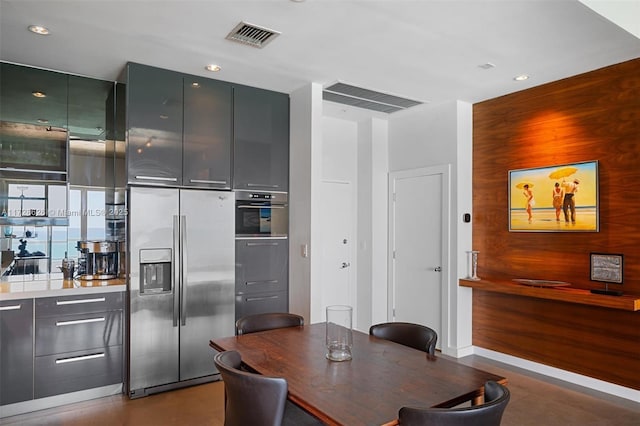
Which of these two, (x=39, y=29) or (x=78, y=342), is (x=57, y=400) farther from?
(x=39, y=29)

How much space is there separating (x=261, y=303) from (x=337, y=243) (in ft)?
5.09

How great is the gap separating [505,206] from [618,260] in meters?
1.20

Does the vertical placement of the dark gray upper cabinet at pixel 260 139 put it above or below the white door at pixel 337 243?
above

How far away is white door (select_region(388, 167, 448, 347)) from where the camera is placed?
191 inches

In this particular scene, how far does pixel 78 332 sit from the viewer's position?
3.39m

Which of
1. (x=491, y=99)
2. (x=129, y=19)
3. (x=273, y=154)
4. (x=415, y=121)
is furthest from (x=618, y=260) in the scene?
Answer: (x=129, y=19)

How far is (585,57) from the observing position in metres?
3.49

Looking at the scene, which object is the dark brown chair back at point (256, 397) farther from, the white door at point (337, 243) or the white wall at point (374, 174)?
the white door at point (337, 243)

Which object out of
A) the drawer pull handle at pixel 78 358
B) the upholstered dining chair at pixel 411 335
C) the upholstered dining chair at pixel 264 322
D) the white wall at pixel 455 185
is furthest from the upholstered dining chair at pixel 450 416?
the white wall at pixel 455 185

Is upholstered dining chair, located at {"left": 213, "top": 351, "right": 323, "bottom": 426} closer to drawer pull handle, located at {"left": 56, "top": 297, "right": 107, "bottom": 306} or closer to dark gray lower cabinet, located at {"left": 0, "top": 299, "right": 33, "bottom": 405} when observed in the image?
drawer pull handle, located at {"left": 56, "top": 297, "right": 107, "bottom": 306}

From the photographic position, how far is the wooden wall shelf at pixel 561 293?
332cm

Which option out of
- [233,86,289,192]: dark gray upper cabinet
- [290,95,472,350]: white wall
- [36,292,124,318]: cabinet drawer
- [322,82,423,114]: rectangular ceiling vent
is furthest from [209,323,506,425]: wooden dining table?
[322,82,423,114]: rectangular ceiling vent

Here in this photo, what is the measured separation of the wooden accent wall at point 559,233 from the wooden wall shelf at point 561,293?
212 mm

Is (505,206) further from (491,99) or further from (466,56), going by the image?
(466,56)
